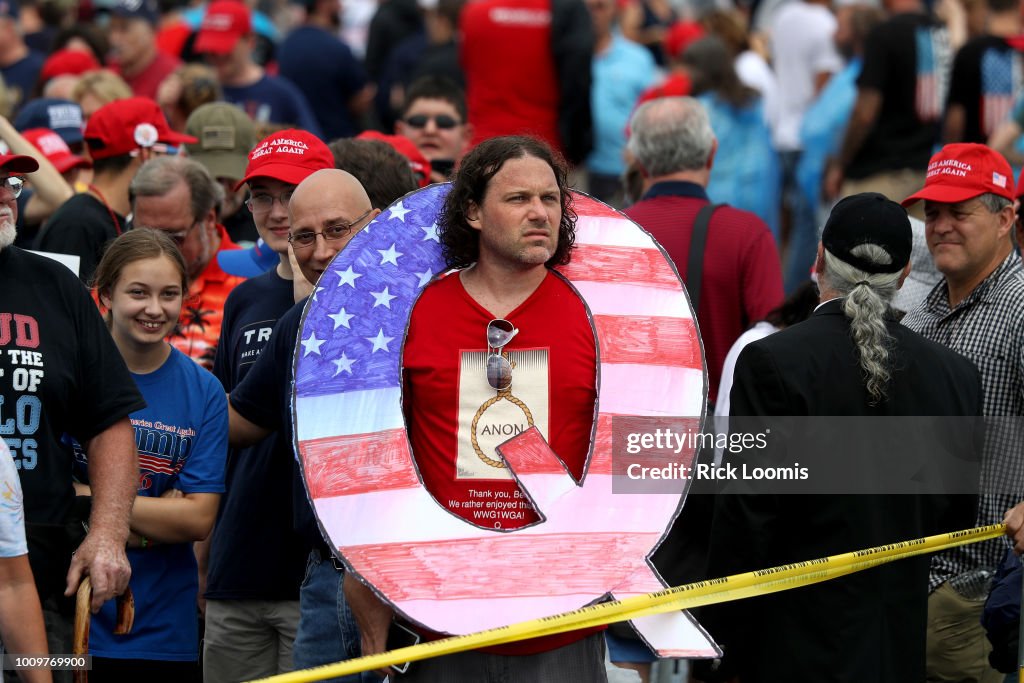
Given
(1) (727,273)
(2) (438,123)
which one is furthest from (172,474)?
(2) (438,123)

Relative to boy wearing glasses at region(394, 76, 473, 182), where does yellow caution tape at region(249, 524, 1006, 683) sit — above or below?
below

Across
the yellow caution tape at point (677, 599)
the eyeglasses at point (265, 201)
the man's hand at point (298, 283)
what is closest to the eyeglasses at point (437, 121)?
the eyeglasses at point (265, 201)

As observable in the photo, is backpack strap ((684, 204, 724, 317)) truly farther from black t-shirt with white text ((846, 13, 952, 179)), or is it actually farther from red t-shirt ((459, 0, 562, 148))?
black t-shirt with white text ((846, 13, 952, 179))

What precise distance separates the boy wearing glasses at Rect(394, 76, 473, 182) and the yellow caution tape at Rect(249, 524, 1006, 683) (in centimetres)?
381

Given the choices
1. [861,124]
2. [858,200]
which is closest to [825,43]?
[861,124]

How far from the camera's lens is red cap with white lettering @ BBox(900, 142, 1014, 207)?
16.7 feet

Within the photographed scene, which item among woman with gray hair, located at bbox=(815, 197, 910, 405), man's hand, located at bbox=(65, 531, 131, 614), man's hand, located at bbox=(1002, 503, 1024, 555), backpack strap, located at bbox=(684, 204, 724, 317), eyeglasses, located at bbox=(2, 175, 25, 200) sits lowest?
man's hand, located at bbox=(65, 531, 131, 614)

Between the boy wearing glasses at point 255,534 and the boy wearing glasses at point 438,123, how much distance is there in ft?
7.76

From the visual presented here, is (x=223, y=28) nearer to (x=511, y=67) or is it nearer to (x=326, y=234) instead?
(x=511, y=67)

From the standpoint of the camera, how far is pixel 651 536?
3.96 meters

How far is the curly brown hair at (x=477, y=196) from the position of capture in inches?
169

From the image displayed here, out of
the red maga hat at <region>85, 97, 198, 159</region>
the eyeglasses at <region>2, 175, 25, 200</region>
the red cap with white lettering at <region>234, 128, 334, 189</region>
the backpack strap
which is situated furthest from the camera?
the red maga hat at <region>85, 97, 198, 159</region>

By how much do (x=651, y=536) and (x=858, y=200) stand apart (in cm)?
131

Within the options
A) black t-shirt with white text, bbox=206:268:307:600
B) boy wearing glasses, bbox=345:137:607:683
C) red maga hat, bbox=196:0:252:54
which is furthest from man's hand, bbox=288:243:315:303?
red maga hat, bbox=196:0:252:54
